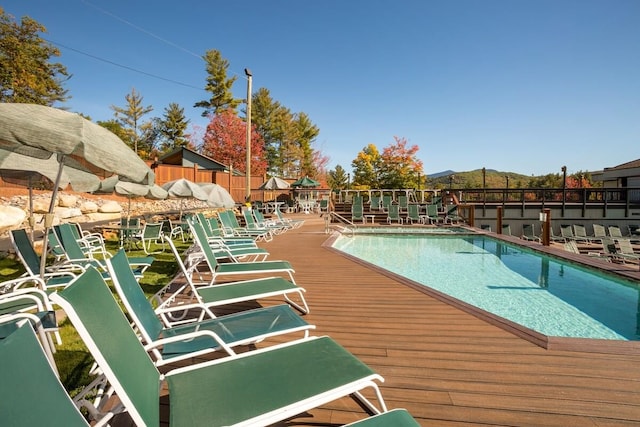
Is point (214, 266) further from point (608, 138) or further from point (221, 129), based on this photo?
point (608, 138)

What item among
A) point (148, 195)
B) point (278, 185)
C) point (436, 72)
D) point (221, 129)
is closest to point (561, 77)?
point (436, 72)

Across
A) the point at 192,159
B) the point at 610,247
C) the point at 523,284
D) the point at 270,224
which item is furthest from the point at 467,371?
the point at 192,159

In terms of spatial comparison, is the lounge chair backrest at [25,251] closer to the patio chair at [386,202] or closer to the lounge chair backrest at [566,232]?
the patio chair at [386,202]

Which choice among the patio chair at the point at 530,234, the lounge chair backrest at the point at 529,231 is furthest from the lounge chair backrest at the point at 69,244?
the lounge chair backrest at the point at 529,231

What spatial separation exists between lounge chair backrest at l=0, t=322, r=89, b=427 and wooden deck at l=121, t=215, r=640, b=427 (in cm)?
123

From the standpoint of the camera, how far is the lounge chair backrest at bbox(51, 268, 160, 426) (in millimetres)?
1079

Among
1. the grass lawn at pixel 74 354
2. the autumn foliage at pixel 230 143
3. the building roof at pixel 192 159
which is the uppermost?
the autumn foliage at pixel 230 143

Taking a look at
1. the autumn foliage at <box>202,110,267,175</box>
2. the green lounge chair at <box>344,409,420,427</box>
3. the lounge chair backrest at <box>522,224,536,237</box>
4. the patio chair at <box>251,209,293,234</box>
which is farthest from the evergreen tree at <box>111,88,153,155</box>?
the green lounge chair at <box>344,409,420,427</box>

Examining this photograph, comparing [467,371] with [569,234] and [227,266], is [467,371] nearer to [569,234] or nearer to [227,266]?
[227,266]

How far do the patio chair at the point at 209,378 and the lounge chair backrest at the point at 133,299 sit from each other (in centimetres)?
30

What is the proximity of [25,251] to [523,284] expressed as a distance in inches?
301

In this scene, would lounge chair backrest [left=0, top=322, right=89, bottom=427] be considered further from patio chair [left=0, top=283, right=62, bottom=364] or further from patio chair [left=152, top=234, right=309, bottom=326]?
patio chair [left=152, top=234, right=309, bottom=326]

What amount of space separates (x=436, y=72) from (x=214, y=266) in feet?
68.3

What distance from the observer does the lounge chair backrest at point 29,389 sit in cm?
70
